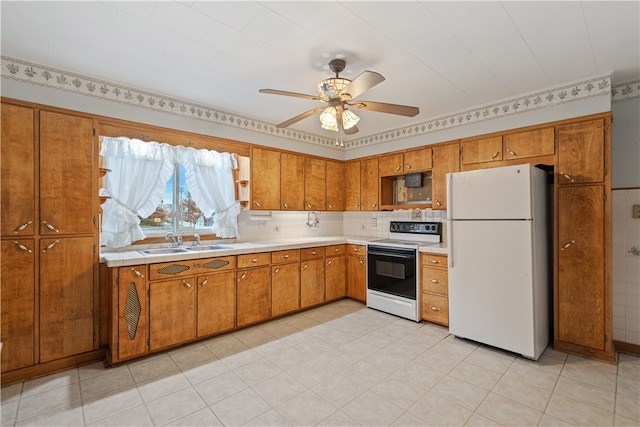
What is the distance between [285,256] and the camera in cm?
382

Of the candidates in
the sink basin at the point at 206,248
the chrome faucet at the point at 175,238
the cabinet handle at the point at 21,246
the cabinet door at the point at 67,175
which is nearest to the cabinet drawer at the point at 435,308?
the sink basin at the point at 206,248

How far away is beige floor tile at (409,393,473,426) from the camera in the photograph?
1.93m

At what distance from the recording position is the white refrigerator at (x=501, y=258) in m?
2.70

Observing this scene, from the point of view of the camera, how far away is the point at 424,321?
3.65 meters

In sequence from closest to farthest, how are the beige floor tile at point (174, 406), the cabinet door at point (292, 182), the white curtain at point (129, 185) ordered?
the beige floor tile at point (174, 406) → the white curtain at point (129, 185) → the cabinet door at point (292, 182)

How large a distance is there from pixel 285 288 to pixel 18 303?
7.95 feet

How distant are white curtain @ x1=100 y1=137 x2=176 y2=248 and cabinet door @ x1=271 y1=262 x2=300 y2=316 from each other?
5.01 ft

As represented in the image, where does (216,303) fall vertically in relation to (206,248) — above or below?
below

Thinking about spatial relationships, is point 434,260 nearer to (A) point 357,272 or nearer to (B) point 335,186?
(A) point 357,272

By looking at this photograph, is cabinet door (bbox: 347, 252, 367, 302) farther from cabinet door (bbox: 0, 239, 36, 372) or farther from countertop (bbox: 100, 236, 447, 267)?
cabinet door (bbox: 0, 239, 36, 372)

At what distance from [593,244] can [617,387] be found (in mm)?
1152

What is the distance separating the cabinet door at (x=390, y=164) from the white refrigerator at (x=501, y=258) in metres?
1.24

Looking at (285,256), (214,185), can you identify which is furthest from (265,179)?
(285,256)

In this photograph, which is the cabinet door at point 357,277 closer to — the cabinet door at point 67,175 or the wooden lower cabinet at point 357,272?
the wooden lower cabinet at point 357,272
